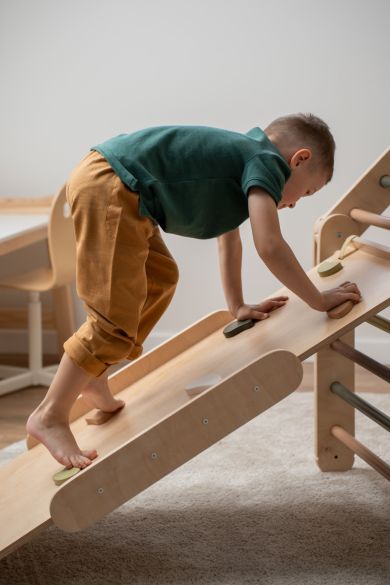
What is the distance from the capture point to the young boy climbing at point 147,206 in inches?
63.9

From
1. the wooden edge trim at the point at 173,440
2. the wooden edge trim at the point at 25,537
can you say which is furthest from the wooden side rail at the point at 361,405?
the wooden edge trim at the point at 25,537

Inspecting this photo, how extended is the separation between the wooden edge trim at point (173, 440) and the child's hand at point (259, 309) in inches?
16.0

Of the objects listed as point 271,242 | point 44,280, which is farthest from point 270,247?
point 44,280

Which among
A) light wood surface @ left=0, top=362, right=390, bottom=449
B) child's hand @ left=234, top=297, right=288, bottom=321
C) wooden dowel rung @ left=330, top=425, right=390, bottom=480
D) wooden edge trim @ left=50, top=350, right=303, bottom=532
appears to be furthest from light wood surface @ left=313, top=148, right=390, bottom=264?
light wood surface @ left=0, top=362, right=390, bottom=449

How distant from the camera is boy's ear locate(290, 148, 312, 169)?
1662mm

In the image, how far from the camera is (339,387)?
77.0 inches

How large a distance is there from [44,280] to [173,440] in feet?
4.92

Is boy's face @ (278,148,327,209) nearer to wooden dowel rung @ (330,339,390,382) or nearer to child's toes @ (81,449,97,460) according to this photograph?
wooden dowel rung @ (330,339,390,382)

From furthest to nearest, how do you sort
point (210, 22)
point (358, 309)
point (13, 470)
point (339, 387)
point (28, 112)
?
point (28, 112) < point (210, 22) < point (339, 387) < point (13, 470) < point (358, 309)

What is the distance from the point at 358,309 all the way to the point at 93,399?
23.7 inches

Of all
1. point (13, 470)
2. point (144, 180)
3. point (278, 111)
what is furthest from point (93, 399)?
point (278, 111)

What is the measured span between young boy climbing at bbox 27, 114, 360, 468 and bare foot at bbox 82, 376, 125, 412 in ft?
0.34

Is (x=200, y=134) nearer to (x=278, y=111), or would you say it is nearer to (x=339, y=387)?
(x=339, y=387)

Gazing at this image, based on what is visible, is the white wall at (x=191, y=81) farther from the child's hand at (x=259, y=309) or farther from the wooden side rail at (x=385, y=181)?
the child's hand at (x=259, y=309)
